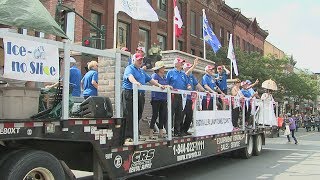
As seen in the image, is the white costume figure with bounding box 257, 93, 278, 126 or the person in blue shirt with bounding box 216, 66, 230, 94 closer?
the person in blue shirt with bounding box 216, 66, 230, 94

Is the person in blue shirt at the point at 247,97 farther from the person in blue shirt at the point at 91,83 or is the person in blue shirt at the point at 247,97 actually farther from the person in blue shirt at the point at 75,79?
the person in blue shirt at the point at 91,83

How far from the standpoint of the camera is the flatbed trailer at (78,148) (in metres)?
5.11

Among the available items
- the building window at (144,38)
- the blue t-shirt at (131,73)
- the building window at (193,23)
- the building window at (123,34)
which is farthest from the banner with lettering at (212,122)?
the building window at (193,23)

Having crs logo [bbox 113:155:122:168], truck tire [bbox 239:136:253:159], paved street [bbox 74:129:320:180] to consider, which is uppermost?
crs logo [bbox 113:155:122:168]

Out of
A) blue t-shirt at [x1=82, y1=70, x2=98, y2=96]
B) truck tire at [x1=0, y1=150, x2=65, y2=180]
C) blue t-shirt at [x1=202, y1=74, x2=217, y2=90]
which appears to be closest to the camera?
truck tire at [x1=0, y1=150, x2=65, y2=180]

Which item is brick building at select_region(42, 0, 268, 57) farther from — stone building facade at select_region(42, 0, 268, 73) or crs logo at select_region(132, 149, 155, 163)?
crs logo at select_region(132, 149, 155, 163)

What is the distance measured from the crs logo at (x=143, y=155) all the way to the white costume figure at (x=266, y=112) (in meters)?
7.42

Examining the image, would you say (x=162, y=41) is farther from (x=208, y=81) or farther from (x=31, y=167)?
(x=31, y=167)

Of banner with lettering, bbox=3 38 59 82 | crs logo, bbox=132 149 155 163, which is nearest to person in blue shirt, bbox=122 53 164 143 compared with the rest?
crs logo, bbox=132 149 155 163

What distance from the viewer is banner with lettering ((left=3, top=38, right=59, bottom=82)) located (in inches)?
199

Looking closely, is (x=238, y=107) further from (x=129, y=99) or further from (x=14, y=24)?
(x=14, y=24)

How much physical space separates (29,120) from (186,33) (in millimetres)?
25685

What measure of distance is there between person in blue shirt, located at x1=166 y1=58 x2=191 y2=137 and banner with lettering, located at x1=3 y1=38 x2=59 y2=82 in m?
3.83

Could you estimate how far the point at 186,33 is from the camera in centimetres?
3028
